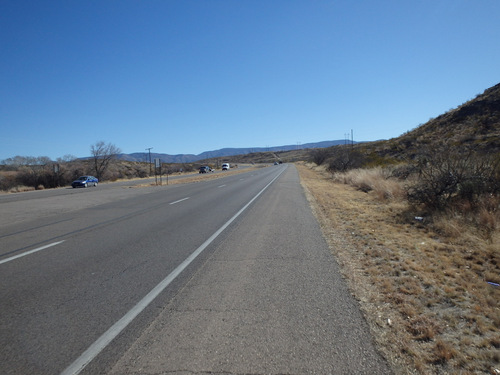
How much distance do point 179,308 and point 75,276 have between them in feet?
7.78

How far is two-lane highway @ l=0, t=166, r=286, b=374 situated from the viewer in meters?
3.30

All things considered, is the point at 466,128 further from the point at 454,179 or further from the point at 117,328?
the point at 117,328

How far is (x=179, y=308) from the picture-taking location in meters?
4.10

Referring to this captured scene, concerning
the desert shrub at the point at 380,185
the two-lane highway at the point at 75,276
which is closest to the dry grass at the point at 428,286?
the two-lane highway at the point at 75,276

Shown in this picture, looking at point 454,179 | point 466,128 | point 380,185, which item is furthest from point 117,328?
point 466,128

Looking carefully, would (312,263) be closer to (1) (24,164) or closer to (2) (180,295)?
(2) (180,295)

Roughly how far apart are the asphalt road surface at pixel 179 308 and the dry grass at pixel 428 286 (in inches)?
13.3

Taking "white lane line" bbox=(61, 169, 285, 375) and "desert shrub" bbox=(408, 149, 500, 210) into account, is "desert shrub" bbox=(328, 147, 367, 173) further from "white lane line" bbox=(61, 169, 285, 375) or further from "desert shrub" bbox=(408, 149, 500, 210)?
"white lane line" bbox=(61, 169, 285, 375)

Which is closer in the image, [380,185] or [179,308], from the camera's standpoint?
[179,308]

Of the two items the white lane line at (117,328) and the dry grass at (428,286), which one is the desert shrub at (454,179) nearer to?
the dry grass at (428,286)

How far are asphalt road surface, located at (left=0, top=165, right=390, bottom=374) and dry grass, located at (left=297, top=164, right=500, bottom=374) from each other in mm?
338

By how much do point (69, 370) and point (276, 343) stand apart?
6.29 ft

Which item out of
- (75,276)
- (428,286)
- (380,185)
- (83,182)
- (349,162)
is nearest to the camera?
(428,286)

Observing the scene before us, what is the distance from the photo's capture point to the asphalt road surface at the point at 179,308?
9.82 feet
